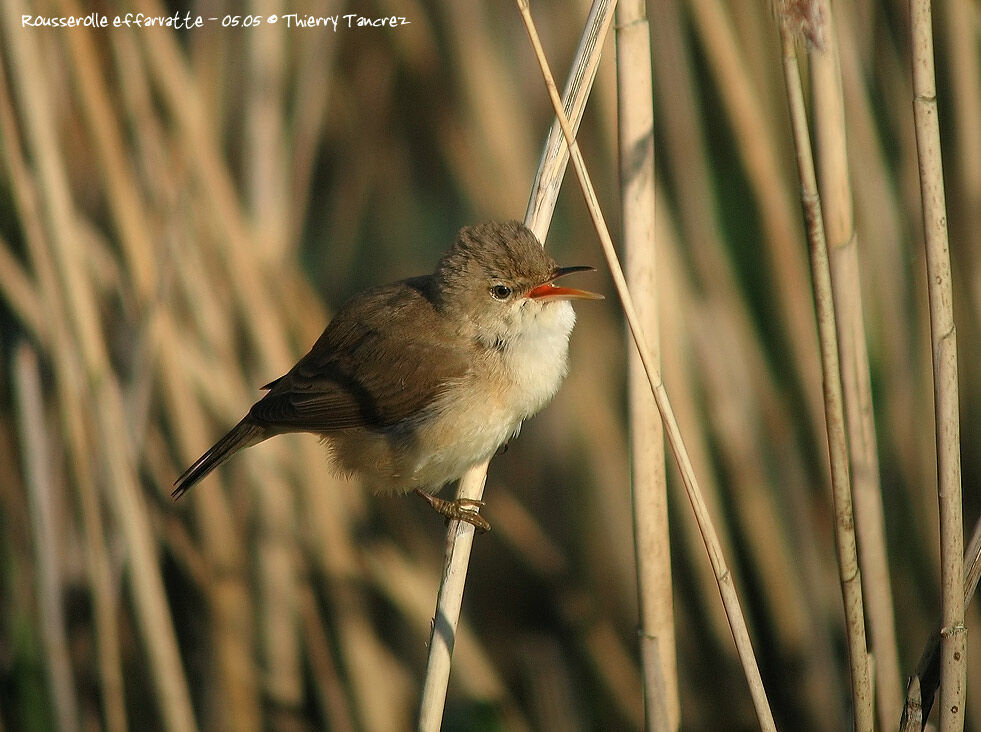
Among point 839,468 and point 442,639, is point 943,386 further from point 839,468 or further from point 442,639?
point 442,639

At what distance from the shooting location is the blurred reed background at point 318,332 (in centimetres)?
266

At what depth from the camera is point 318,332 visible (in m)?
3.03

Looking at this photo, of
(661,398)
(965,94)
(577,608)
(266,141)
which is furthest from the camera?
(577,608)

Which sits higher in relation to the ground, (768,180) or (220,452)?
(768,180)

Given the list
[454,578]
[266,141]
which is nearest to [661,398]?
[454,578]

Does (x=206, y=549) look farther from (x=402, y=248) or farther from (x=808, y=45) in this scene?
(x=808, y=45)

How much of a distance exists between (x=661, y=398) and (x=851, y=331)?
0.41 meters

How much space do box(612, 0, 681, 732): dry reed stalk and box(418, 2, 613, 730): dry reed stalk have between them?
62 mm

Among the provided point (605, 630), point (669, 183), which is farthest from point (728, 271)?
point (605, 630)

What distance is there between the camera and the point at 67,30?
2557mm

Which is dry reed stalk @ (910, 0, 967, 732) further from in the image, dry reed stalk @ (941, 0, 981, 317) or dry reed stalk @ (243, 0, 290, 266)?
dry reed stalk @ (243, 0, 290, 266)

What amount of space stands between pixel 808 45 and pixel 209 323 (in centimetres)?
191

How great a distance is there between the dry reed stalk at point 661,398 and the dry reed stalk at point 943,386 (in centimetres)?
32

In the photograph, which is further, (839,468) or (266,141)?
(266,141)
